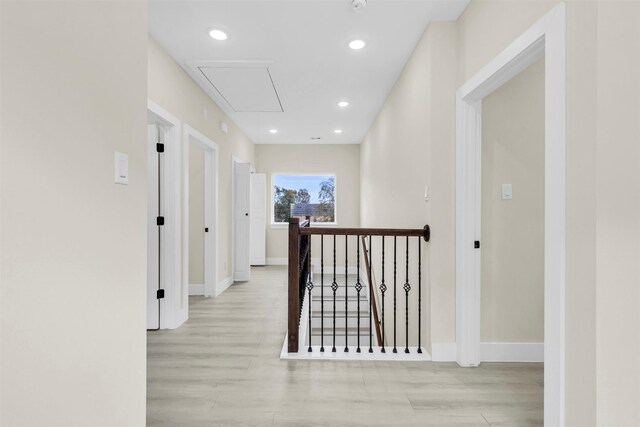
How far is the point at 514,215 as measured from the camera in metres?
2.48

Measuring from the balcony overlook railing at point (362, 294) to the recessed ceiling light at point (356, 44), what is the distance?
157 centimetres

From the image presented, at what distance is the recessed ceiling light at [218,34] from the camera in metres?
2.69

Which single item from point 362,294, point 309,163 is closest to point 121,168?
point 362,294

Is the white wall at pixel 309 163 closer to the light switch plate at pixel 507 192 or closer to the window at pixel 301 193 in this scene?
the window at pixel 301 193

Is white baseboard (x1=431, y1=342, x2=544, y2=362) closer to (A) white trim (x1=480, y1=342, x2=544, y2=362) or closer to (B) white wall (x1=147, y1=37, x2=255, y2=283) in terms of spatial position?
(A) white trim (x1=480, y1=342, x2=544, y2=362)

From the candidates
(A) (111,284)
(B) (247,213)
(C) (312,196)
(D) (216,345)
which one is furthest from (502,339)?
(C) (312,196)

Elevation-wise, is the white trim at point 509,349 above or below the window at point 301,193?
below

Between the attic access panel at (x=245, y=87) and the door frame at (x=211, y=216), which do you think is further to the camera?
the door frame at (x=211, y=216)

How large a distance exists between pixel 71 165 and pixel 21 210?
0.21 meters

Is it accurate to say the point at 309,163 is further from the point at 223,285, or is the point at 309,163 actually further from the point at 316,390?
the point at 316,390

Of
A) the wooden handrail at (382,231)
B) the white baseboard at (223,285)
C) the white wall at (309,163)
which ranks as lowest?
the white baseboard at (223,285)
